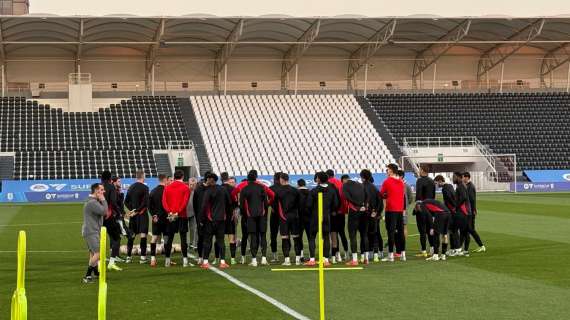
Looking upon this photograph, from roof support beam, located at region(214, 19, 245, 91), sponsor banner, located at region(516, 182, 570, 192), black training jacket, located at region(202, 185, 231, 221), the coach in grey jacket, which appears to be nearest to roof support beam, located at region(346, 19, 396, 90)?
roof support beam, located at region(214, 19, 245, 91)

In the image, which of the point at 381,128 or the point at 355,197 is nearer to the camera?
the point at 355,197

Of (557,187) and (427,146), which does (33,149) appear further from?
(557,187)

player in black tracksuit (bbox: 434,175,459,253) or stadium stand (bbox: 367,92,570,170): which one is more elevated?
stadium stand (bbox: 367,92,570,170)

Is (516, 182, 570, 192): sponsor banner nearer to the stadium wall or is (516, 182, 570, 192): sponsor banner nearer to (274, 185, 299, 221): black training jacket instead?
the stadium wall

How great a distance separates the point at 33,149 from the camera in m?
54.8

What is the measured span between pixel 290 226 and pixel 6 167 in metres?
38.6

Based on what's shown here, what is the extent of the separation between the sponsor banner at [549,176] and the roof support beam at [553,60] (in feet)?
44.8

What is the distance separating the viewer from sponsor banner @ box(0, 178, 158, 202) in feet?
160

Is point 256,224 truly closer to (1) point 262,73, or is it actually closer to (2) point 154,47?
(2) point 154,47

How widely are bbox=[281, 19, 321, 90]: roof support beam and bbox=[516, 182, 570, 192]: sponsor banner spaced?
16.5 meters

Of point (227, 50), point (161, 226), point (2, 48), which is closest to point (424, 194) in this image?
point (161, 226)

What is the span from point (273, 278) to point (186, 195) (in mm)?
3210

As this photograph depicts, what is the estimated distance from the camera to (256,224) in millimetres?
17609

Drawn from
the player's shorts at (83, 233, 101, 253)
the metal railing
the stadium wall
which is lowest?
the player's shorts at (83, 233, 101, 253)
